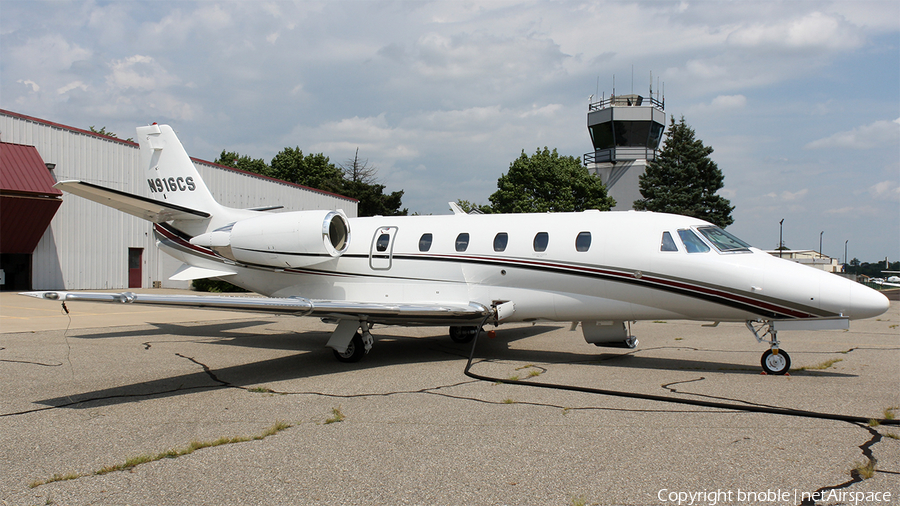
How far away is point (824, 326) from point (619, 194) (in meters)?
48.6

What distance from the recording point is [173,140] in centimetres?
1480

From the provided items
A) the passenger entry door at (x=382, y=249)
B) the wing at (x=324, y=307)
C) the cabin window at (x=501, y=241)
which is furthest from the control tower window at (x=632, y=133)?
the wing at (x=324, y=307)

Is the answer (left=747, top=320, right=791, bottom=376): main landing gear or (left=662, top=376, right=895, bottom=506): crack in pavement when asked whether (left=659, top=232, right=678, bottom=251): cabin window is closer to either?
(left=747, top=320, right=791, bottom=376): main landing gear

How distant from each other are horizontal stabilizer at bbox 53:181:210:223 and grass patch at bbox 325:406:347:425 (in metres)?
6.22

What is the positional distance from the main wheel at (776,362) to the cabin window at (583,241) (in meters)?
3.21

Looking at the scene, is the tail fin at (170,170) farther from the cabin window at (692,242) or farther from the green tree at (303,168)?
the green tree at (303,168)

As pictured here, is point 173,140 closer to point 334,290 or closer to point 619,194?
point 334,290

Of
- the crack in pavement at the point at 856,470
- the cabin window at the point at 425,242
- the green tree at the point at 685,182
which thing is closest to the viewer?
the crack in pavement at the point at 856,470

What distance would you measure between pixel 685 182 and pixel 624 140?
910cm

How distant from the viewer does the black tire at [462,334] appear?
13.5 metres

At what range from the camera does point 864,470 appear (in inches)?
187

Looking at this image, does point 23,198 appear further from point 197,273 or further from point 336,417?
point 336,417

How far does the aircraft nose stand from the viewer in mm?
8523

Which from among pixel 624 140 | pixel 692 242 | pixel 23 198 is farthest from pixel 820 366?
pixel 624 140
